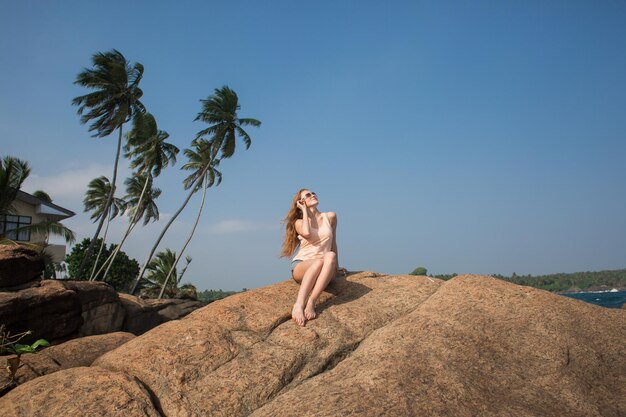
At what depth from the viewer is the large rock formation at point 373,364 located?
14.6 ft

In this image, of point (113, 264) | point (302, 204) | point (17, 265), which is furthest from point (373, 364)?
point (113, 264)

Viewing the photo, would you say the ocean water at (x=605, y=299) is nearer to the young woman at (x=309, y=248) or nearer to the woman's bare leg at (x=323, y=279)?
the young woman at (x=309, y=248)

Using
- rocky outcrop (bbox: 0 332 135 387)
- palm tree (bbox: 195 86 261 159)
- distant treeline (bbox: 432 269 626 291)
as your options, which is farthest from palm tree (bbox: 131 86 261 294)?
distant treeline (bbox: 432 269 626 291)

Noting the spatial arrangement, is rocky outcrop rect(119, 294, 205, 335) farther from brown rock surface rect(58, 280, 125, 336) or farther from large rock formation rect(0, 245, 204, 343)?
large rock formation rect(0, 245, 204, 343)

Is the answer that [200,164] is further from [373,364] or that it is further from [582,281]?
[582,281]

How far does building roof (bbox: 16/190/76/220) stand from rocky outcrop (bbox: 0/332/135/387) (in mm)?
27239

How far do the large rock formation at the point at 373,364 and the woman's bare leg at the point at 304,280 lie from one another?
168mm

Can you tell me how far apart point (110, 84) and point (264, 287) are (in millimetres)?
28069

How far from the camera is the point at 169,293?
43.0 meters

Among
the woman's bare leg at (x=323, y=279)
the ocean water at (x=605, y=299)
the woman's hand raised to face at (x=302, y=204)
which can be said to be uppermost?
the woman's hand raised to face at (x=302, y=204)

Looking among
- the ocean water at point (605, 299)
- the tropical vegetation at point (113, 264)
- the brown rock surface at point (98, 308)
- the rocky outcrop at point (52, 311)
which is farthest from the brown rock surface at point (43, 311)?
the ocean water at point (605, 299)

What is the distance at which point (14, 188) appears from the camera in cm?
2173

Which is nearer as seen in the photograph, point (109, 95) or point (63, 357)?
point (63, 357)

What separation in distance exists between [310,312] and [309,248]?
104 cm
